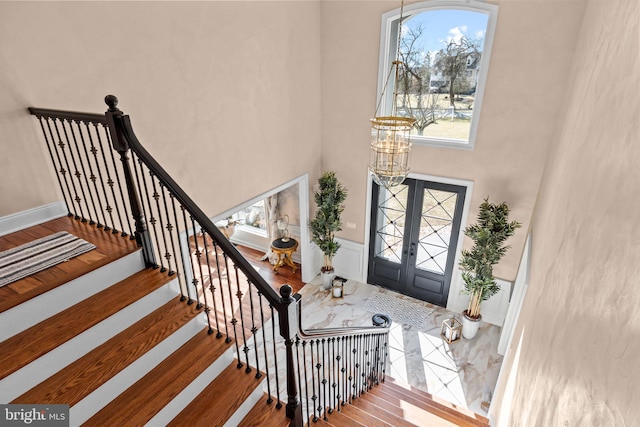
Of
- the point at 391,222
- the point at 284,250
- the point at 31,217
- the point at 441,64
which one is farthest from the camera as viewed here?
the point at 284,250

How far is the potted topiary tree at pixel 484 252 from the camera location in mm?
5330

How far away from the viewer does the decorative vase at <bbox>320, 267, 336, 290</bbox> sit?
7.30 m

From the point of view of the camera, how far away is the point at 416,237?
263 inches

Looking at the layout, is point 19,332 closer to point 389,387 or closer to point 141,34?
point 141,34

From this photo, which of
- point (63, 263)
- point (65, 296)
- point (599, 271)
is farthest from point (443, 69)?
point (65, 296)

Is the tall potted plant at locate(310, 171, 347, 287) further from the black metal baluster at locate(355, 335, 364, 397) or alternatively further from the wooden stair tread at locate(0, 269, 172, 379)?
the wooden stair tread at locate(0, 269, 172, 379)

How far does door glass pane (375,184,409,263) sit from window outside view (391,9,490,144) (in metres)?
1.09

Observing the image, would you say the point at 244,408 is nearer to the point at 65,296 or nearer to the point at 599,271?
the point at 65,296

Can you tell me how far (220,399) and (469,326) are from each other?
472 centimetres

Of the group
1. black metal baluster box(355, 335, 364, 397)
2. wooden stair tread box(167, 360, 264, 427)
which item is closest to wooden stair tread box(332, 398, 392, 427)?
black metal baluster box(355, 335, 364, 397)

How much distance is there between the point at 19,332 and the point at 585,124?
3.81m

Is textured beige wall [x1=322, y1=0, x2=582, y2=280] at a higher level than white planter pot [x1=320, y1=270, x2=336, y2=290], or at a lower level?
higher

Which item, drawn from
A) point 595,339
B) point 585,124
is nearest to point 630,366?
point 595,339

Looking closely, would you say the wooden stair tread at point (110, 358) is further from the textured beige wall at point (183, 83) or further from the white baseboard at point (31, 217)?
the textured beige wall at point (183, 83)
